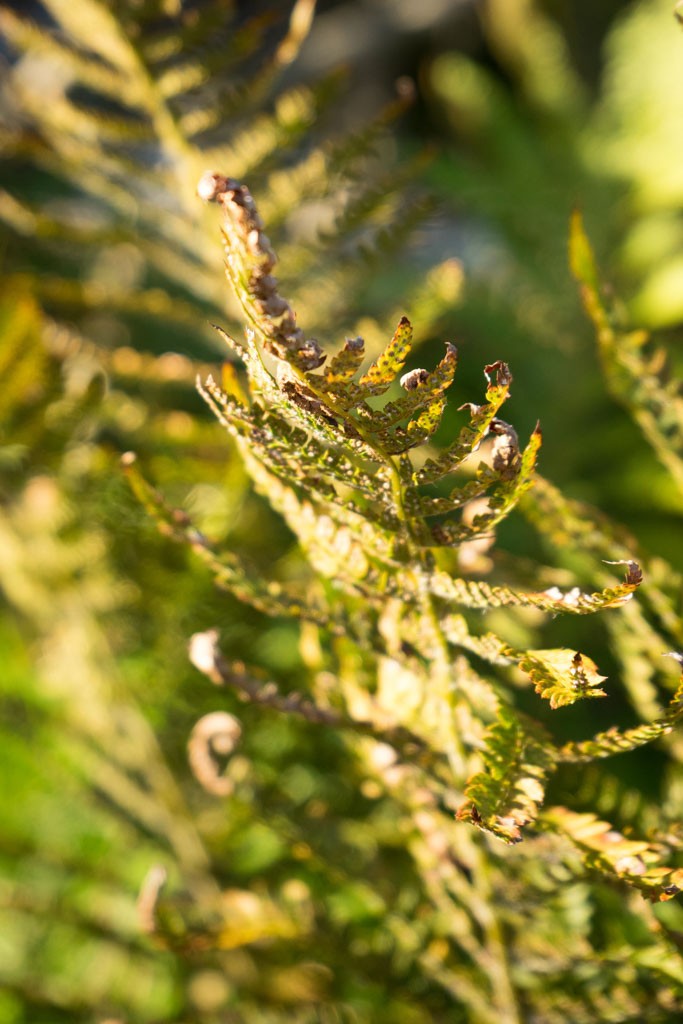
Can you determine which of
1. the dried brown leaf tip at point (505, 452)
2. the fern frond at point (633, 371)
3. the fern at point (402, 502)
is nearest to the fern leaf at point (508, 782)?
the fern at point (402, 502)

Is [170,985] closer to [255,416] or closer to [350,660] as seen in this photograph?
[350,660]

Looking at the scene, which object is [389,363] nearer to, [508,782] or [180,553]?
[508,782]

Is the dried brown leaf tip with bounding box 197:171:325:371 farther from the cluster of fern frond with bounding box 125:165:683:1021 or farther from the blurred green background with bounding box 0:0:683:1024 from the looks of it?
the blurred green background with bounding box 0:0:683:1024

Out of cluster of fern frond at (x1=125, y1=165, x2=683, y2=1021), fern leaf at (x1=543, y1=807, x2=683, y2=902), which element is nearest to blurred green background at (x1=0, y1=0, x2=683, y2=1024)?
cluster of fern frond at (x1=125, y1=165, x2=683, y2=1021)

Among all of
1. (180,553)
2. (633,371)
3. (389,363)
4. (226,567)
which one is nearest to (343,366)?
(389,363)

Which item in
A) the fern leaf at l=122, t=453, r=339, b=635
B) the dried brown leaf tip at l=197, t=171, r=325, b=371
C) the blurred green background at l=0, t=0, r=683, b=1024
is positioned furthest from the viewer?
the blurred green background at l=0, t=0, r=683, b=1024

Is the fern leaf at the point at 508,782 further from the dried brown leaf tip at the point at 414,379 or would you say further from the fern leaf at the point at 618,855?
the dried brown leaf tip at the point at 414,379
